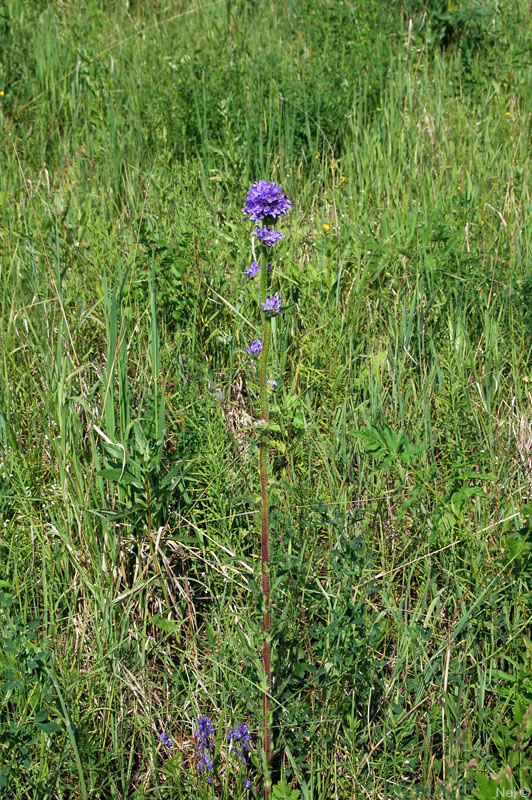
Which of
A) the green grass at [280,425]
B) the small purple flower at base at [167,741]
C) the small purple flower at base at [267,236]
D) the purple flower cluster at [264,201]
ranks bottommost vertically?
the small purple flower at base at [167,741]

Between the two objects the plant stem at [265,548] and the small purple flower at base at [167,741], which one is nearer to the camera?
the plant stem at [265,548]

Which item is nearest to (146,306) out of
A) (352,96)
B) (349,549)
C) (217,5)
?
(349,549)

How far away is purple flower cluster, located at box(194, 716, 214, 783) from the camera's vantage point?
160cm

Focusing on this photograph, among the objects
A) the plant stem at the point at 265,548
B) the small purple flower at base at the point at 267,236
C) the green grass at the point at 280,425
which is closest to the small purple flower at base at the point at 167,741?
the green grass at the point at 280,425

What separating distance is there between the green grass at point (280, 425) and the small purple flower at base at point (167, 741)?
0.03 m

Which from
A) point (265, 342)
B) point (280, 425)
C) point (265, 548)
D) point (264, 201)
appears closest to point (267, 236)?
point (264, 201)

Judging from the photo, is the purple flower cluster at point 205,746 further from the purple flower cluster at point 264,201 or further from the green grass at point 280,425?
the purple flower cluster at point 264,201

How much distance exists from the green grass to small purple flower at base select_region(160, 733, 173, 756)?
3 cm

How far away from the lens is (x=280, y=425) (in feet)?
7.34

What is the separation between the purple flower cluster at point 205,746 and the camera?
1.60 meters

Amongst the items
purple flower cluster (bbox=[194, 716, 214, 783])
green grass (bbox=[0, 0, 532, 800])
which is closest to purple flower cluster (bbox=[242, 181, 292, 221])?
green grass (bbox=[0, 0, 532, 800])

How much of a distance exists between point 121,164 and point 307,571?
2.38 metres

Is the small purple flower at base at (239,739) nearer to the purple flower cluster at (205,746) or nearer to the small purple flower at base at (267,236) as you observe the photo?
the purple flower cluster at (205,746)

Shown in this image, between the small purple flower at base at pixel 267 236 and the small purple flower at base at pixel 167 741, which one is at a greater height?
the small purple flower at base at pixel 267 236
